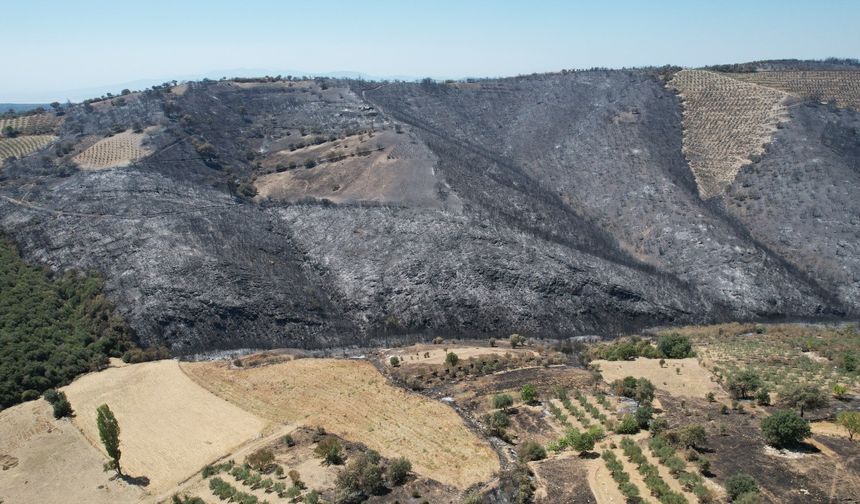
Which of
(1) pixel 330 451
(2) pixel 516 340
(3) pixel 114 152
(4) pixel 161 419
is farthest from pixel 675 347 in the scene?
(3) pixel 114 152

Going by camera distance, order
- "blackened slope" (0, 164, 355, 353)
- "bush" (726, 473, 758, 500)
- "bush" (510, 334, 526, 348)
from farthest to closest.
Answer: "blackened slope" (0, 164, 355, 353) → "bush" (510, 334, 526, 348) → "bush" (726, 473, 758, 500)

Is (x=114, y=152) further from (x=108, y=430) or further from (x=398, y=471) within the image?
(x=398, y=471)

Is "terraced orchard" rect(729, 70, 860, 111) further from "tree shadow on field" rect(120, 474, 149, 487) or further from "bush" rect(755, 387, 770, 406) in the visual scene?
"tree shadow on field" rect(120, 474, 149, 487)

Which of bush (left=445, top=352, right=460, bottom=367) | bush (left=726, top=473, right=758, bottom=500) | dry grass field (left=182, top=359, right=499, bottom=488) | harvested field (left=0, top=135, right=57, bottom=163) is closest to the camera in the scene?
bush (left=726, top=473, right=758, bottom=500)

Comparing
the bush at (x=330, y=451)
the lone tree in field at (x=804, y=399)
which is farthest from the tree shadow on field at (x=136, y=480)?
the lone tree in field at (x=804, y=399)

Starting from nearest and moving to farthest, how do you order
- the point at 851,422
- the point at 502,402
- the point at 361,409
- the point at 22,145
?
1. the point at 851,422
2. the point at 502,402
3. the point at 361,409
4. the point at 22,145

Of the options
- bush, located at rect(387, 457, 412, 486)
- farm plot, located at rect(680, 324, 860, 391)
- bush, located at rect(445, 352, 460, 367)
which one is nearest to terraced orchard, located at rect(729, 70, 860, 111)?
farm plot, located at rect(680, 324, 860, 391)
